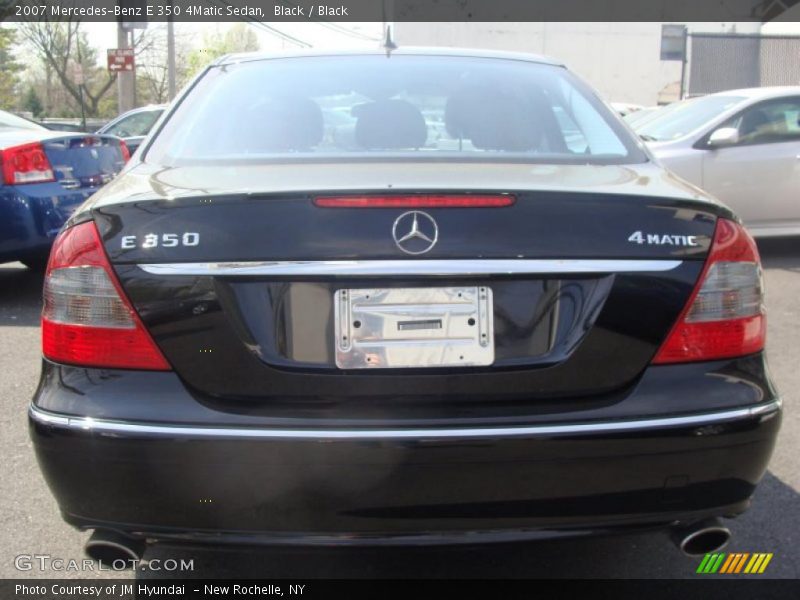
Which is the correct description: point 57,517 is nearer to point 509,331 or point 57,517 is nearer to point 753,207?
point 509,331

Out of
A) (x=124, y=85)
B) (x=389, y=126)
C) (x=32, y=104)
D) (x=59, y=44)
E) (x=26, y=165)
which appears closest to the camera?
(x=389, y=126)

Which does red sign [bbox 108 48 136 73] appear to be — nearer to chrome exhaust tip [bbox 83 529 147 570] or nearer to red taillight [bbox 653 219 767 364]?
chrome exhaust tip [bbox 83 529 147 570]

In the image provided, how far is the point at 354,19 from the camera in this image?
87.5 ft

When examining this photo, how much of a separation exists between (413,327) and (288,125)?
3.42 feet

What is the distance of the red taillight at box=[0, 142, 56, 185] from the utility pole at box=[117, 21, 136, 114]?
1380cm

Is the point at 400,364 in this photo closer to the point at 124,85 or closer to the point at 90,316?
the point at 90,316

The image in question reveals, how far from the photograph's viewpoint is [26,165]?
5.59 metres

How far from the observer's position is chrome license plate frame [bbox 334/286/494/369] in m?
1.87

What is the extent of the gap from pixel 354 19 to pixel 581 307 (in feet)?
86.3

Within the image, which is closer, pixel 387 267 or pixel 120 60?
pixel 387 267

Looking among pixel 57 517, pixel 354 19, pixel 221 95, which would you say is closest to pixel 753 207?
pixel 221 95

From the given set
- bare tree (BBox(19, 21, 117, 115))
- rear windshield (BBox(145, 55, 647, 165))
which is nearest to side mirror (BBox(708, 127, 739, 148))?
rear windshield (BBox(145, 55, 647, 165))

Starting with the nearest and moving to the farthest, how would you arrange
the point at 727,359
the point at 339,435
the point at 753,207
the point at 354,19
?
the point at 339,435
the point at 727,359
the point at 753,207
the point at 354,19
